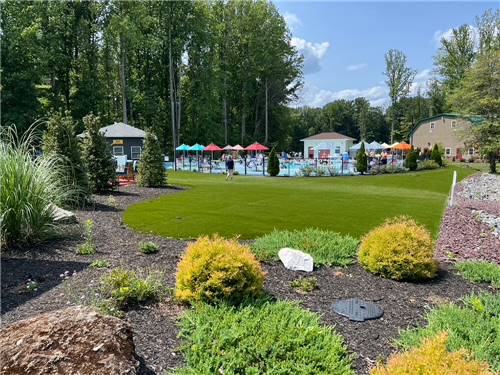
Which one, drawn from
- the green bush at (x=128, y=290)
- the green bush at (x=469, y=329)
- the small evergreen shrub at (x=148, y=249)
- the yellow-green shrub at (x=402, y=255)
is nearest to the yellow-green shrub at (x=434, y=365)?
the green bush at (x=469, y=329)

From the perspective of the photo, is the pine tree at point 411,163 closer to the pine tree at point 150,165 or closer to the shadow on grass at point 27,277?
the pine tree at point 150,165

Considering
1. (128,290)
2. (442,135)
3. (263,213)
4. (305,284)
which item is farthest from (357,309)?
(442,135)

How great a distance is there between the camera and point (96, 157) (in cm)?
1280

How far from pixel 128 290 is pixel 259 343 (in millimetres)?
1510

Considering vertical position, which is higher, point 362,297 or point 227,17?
point 227,17

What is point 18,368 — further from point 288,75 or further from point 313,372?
point 288,75

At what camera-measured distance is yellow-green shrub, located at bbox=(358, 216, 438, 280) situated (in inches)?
189

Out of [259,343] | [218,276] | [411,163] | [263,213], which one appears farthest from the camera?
[411,163]

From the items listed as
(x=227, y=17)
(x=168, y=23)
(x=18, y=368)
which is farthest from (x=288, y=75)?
(x=18, y=368)

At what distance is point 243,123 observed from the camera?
160 feet

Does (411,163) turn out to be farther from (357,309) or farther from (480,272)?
(357,309)

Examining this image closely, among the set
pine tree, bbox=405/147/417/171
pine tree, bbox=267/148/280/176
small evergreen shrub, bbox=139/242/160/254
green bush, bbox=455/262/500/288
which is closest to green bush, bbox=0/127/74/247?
small evergreen shrub, bbox=139/242/160/254

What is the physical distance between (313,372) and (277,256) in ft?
9.29

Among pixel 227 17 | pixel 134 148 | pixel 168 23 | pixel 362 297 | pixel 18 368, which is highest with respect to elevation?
pixel 227 17
